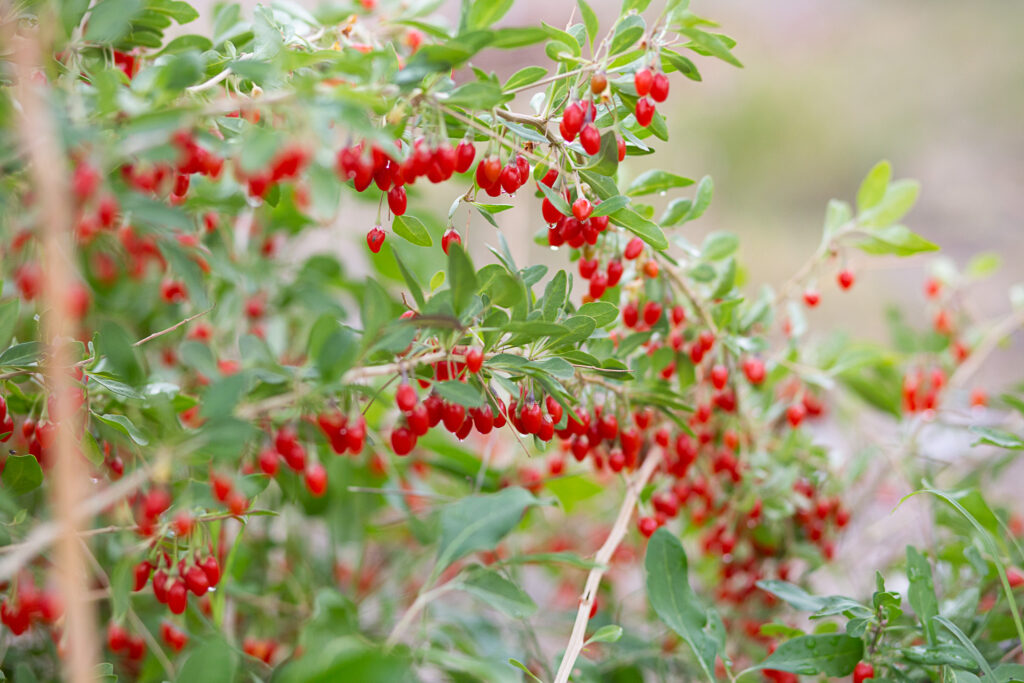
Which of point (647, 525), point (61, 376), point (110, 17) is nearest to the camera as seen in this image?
point (61, 376)

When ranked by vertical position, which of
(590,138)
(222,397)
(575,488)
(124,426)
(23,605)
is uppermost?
(590,138)

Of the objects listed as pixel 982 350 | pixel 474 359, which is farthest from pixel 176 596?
pixel 982 350

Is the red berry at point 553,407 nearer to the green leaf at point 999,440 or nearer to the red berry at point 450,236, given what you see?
the red berry at point 450,236

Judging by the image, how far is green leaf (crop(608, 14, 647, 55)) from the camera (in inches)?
18.1

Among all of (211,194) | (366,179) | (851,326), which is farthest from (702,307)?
(851,326)

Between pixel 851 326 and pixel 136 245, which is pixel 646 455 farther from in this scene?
pixel 851 326

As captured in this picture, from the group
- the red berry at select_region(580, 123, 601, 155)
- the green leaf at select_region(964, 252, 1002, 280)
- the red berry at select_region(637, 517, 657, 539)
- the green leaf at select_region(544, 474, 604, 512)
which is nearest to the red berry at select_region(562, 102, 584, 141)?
the red berry at select_region(580, 123, 601, 155)

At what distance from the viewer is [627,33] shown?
18.2 inches

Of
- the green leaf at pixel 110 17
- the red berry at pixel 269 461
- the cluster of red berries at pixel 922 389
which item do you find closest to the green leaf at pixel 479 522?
the red berry at pixel 269 461

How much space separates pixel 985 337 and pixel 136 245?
883 mm

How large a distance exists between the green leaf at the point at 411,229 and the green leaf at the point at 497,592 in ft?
0.68

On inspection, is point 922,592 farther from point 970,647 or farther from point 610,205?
point 610,205

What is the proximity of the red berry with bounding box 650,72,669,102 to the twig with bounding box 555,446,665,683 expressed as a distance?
11.7 inches

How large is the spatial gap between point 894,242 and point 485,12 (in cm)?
41
